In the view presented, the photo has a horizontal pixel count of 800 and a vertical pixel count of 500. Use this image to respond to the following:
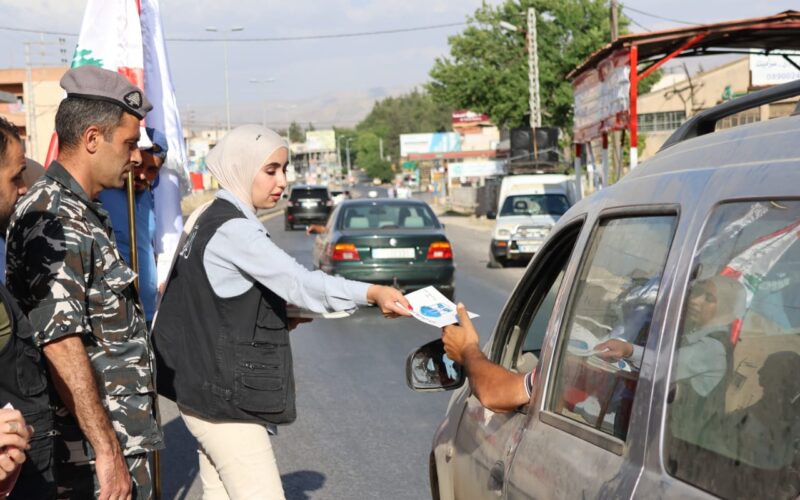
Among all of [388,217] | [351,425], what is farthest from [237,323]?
[388,217]

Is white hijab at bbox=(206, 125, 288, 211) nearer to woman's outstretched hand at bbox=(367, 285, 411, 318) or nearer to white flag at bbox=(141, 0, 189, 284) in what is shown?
woman's outstretched hand at bbox=(367, 285, 411, 318)

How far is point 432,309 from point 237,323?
2.38ft

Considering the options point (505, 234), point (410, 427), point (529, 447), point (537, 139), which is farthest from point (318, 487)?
point (537, 139)

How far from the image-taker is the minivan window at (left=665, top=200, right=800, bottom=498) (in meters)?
1.86

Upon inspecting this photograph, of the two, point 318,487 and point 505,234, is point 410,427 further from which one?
point 505,234

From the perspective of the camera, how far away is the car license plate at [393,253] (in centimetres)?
1452

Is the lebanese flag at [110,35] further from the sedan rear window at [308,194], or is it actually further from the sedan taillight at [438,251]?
the sedan rear window at [308,194]

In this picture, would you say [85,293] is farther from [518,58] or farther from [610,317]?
[518,58]

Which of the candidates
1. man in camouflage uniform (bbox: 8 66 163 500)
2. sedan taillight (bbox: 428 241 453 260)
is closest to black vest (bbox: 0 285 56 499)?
man in camouflage uniform (bbox: 8 66 163 500)

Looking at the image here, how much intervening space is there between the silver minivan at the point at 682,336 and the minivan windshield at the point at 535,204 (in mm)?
20380

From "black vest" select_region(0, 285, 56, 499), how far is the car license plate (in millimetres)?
11761

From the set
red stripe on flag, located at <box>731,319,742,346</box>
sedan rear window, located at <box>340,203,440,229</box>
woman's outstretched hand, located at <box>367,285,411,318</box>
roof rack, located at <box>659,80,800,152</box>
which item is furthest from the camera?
sedan rear window, located at <box>340,203,440,229</box>

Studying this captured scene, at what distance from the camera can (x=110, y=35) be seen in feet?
19.5

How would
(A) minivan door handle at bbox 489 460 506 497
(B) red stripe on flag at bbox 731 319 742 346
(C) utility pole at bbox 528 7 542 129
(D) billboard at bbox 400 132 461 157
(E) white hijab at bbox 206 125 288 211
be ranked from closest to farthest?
1. (B) red stripe on flag at bbox 731 319 742 346
2. (A) minivan door handle at bbox 489 460 506 497
3. (E) white hijab at bbox 206 125 288 211
4. (C) utility pole at bbox 528 7 542 129
5. (D) billboard at bbox 400 132 461 157
